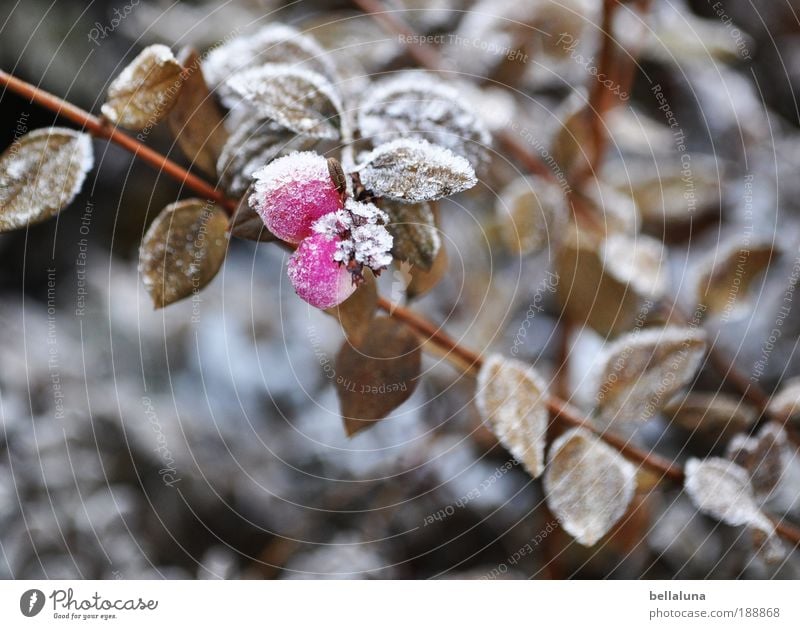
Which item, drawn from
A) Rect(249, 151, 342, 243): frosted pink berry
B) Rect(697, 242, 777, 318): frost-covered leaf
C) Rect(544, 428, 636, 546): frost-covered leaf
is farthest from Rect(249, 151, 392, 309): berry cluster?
Rect(697, 242, 777, 318): frost-covered leaf

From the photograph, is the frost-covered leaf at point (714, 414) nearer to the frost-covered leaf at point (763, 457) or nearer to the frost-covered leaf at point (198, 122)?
the frost-covered leaf at point (763, 457)

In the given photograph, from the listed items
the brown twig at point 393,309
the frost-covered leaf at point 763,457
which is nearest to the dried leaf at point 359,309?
→ the brown twig at point 393,309

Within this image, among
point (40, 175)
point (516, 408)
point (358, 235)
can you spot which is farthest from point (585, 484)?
point (40, 175)

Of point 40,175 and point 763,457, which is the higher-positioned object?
point 40,175

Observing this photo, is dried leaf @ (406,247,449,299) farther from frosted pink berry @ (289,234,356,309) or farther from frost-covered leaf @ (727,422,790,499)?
frost-covered leaf @ (727,422,790,499)

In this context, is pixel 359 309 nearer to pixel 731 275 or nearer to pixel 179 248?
pixel 179 248

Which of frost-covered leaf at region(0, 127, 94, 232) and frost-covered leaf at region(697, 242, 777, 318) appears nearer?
frost-covered leaf at region(0, 127, 94, 232)

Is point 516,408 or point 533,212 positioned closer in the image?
point 516,408
